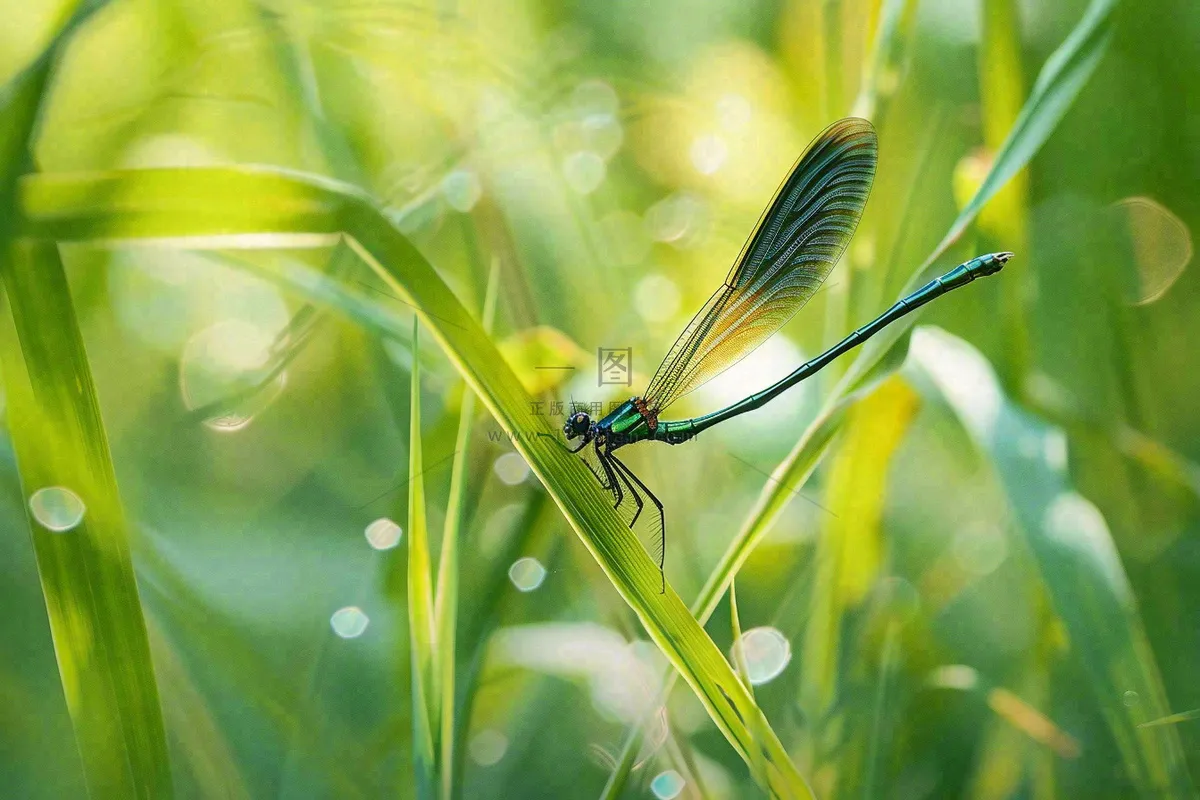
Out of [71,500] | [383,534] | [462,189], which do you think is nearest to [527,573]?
[383,534]

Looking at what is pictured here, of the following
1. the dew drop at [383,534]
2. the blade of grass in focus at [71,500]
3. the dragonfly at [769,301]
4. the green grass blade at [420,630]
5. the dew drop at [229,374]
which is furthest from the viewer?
the dew drop at [229,374]

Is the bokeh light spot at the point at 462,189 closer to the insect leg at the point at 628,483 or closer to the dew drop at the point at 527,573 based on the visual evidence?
the insect leg at the point at 628,483

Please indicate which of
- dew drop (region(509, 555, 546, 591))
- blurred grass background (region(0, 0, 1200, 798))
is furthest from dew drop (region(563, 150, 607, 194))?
dew drop (region(509, 555, 546, 591))

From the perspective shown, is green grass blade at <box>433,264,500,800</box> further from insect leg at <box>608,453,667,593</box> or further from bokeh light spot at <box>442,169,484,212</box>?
bokeh light spot at <box>442,169,484,212</box>

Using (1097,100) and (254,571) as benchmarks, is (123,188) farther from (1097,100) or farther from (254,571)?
(1097,100)

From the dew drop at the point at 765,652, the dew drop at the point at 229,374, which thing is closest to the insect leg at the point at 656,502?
the dew drop at the point at 765,652

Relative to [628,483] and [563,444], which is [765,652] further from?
[563,444]

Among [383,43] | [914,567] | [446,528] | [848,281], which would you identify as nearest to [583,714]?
[446,528]
